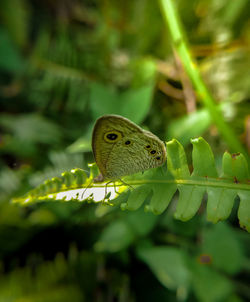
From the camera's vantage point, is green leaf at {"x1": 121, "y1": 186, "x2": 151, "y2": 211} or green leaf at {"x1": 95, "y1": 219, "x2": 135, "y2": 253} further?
green leaf at {"x1": 95, "y1": 219, "x2": 135, "y2": 253}

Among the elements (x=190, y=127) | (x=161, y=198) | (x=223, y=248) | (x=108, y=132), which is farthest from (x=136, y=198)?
(x=223, y=248)

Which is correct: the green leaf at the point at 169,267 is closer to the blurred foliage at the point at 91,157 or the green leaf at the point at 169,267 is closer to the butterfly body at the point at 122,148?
the blurred foliage at the point at 91,157

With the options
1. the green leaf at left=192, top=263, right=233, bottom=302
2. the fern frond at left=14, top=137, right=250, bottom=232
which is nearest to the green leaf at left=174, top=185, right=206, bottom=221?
the fern frond at left=14, top=137, right=250, bottom=232

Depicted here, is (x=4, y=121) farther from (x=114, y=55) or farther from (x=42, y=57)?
(x=114, y=55)

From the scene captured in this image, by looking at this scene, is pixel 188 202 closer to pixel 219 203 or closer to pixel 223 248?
pixel 219 203

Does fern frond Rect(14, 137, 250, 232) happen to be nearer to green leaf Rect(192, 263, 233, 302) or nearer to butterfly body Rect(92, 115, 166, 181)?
butterfly body Rect(92, 115, 166, 181)

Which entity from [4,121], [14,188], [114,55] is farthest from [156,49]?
[14,188]

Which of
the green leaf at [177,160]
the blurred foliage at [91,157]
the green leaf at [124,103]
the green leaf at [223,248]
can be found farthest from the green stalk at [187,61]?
the green leaf at [177,160]
